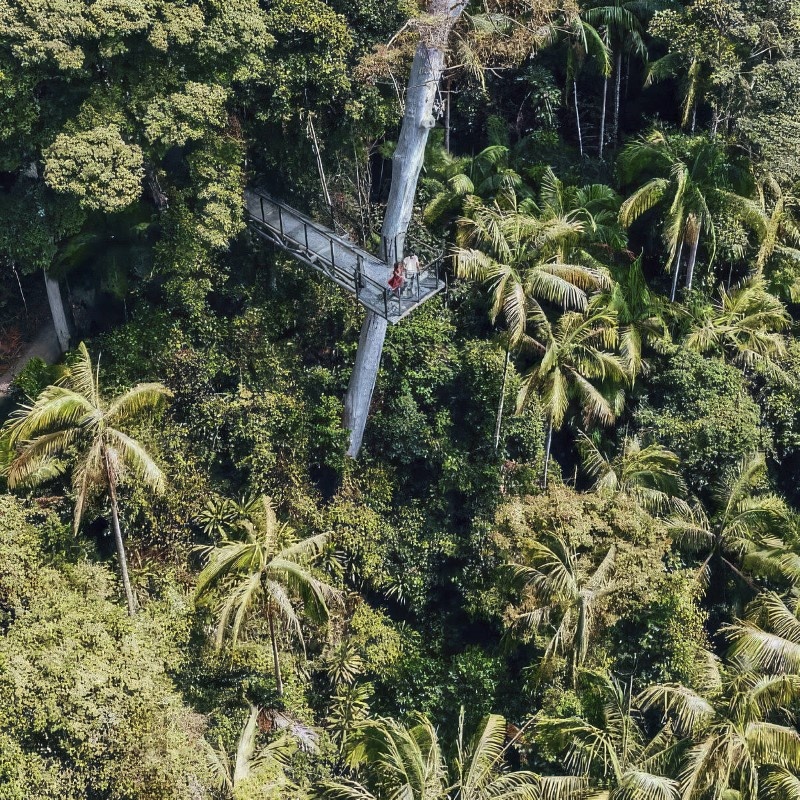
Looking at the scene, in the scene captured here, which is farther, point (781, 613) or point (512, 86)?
point (512, 86)

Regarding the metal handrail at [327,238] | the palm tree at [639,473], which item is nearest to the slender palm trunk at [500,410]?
the palm tree at [639,473]

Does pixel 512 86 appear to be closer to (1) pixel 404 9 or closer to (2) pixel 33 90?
(1) pixel 404 9

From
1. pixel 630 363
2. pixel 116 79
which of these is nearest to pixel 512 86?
pixel 630 363

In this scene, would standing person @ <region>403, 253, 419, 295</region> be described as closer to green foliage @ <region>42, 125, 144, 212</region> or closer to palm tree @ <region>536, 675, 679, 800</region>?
green foliage @ <region>42, 125, 144, 212</region>

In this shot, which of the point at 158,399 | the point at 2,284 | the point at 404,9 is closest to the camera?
the point at 158,399

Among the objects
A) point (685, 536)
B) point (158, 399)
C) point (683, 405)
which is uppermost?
point (158, 399)

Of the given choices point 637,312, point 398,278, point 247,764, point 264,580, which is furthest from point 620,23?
point 247,764

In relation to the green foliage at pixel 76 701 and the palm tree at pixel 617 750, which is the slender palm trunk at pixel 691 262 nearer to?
the palm tree at pixel 617 750
